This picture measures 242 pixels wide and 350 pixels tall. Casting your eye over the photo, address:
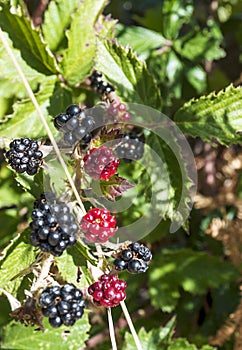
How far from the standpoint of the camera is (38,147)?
1.40 metres

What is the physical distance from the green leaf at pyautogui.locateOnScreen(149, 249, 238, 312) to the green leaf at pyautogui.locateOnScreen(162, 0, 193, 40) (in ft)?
2.88

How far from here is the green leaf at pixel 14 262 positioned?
1530 millimetres

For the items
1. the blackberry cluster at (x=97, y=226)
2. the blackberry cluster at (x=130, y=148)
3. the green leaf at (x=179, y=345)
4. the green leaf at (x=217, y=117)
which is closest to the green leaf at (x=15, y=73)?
the blackberry cluster at (x=130, y=148)

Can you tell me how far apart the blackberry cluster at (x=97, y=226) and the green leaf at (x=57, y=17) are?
0.98 m

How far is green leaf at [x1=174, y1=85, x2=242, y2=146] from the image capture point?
1.83 m

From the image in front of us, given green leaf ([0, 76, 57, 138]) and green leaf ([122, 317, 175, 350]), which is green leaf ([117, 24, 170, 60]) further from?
green leaf ([122, 317, 175, 350])

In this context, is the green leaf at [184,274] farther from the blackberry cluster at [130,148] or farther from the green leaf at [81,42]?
the green leaf at [81,42]

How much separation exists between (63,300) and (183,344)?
3.25 feet

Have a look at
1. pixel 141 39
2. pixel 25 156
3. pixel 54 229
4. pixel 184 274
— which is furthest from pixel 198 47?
pixel 54 229

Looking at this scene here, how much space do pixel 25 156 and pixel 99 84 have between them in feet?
2.03

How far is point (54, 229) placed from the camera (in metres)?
1.29

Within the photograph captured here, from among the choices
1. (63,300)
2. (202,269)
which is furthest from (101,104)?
(202,269)

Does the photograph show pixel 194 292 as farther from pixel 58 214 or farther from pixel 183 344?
pixel 58 214

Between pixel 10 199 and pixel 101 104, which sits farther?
pixel 10 199
